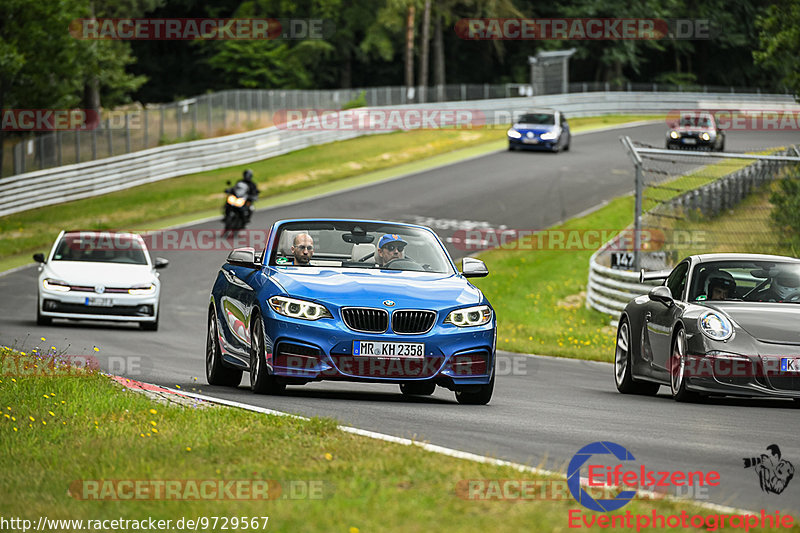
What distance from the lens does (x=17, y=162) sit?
126 feet

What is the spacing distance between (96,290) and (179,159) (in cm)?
2439

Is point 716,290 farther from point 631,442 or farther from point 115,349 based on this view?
point 115,349

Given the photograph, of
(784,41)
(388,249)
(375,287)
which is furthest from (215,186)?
(375,287)

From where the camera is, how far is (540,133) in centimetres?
4769

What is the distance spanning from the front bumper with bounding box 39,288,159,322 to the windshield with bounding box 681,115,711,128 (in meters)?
30.7

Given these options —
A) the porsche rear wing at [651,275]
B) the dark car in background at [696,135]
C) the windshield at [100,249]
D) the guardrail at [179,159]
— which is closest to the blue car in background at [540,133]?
the dark car in background at [696,135]

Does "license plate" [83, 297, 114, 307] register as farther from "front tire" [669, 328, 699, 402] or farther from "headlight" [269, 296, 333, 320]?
"front tire" [669, 328, 699, 402]

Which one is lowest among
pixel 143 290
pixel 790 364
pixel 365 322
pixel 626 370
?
pixel 143 290

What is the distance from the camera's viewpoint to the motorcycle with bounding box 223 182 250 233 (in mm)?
31844

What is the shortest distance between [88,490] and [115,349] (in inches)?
409

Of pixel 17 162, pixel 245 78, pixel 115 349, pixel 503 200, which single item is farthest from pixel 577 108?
pixel 115 349

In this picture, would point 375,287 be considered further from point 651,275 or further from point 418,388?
point 651,275

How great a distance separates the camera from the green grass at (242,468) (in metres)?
5.66

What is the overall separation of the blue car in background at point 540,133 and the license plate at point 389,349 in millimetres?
37923
